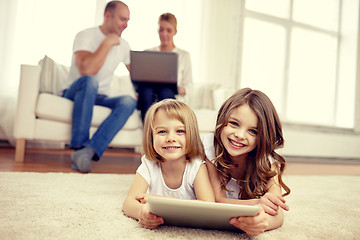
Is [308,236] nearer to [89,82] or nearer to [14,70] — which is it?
[89,82]

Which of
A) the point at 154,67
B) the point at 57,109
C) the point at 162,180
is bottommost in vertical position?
the point at 162,180

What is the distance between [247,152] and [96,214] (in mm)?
445

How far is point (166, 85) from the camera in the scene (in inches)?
72.0

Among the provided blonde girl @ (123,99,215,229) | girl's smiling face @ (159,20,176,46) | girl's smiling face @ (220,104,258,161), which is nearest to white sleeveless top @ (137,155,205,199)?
blonde girl @ (123,99,215,229)

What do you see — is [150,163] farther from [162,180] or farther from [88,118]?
[88,118]

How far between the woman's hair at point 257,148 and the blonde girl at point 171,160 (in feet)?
0.20

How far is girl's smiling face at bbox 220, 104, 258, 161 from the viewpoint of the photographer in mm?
801

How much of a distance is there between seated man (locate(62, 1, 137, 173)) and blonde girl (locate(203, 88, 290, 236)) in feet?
3.01

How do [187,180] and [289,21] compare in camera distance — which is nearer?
[187,180]

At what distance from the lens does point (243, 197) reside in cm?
88

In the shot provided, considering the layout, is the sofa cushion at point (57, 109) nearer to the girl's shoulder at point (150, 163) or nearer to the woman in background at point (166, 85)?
the woman in background at point (166, 85)

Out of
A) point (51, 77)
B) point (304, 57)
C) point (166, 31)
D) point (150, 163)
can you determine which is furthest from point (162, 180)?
point (304, 57)

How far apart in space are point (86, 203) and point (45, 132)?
109 centimetres

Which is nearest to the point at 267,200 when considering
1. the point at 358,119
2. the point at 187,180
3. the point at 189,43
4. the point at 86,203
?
the point at 187,180
